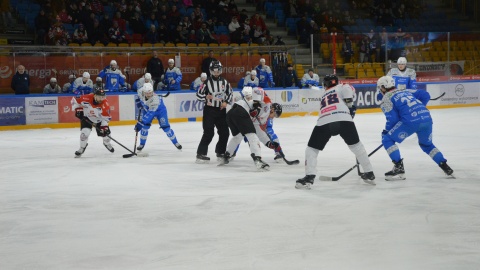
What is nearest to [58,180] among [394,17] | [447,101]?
[447,101]

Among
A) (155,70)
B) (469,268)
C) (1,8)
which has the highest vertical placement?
(1,8)

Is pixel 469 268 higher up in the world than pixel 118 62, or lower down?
lower down

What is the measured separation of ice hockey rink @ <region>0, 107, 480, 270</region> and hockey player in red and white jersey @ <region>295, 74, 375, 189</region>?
333 millimetres

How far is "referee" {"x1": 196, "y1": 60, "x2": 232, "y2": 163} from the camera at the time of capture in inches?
400

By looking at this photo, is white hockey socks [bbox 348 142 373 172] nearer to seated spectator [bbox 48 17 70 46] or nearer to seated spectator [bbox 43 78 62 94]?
seated spectator [bbox 43 78 62 94]

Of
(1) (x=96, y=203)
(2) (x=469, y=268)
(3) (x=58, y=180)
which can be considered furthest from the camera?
(3) (x=58, y=180)

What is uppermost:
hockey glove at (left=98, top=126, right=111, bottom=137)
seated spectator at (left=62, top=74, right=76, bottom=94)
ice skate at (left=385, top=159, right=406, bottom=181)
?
seated spectator at (left=62, top=74, right=76, bottom=94)

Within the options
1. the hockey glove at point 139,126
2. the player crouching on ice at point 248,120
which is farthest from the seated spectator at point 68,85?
the player crouching on ice at point 248,120

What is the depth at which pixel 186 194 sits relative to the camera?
7504 mm

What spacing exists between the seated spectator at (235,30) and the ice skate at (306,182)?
13.8m

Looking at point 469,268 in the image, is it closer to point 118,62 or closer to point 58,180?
point 58,180

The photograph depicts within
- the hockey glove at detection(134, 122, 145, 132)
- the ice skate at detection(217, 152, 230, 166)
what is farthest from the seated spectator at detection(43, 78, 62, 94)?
the ice skate at detection(217, 152, 230, 166)

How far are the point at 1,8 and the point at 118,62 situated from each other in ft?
12.6

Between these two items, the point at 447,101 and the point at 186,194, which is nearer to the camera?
the point at 186,194
